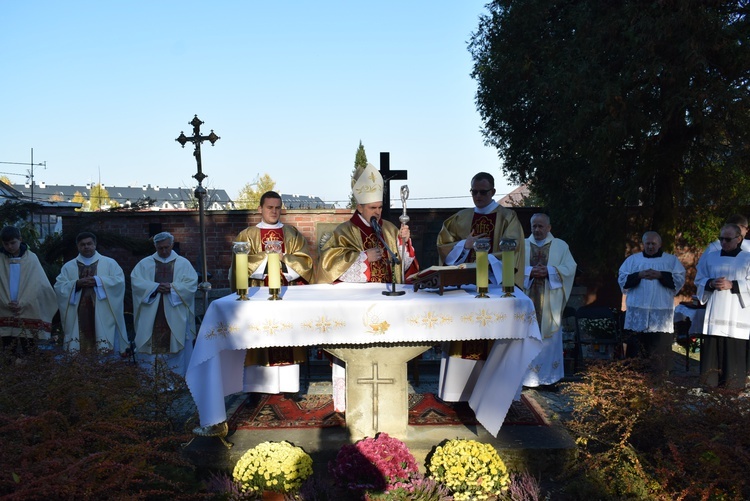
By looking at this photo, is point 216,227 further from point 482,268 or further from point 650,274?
point 482,268

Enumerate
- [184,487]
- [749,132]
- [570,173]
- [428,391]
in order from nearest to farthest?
Answer: [184,487] → [428,391] → [749,132] → [570,173]

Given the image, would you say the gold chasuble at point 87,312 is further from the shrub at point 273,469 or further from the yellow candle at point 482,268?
the yellow candle at point 482,268

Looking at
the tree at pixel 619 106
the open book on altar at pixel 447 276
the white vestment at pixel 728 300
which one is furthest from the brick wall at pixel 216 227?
the open book on altar at pixel 447 276

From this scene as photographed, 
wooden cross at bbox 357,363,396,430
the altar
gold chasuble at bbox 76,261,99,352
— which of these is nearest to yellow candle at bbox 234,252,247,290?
the altar

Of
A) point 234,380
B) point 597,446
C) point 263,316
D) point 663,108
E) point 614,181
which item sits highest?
point 663,108

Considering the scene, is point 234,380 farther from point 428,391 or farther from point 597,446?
point 597,446

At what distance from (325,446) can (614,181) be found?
7.40 m

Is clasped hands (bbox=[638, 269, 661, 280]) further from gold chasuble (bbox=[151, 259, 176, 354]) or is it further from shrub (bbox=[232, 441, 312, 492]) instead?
gold chasuble (bbox=[151, 259, 176, 354])

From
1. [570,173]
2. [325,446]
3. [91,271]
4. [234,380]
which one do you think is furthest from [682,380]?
[570,173]

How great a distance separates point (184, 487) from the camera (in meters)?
3.76

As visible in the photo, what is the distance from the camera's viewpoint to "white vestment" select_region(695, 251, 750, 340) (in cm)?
666

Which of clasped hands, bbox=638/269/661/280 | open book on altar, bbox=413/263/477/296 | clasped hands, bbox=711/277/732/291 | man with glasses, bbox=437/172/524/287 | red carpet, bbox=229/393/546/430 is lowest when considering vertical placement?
red carpet, bbox=229/393/546/430

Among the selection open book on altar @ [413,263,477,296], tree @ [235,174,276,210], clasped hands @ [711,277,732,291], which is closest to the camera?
open book on altar @ [413,263,477,296]

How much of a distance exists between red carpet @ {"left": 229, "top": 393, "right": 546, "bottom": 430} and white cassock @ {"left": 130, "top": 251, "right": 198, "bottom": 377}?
190 cm
